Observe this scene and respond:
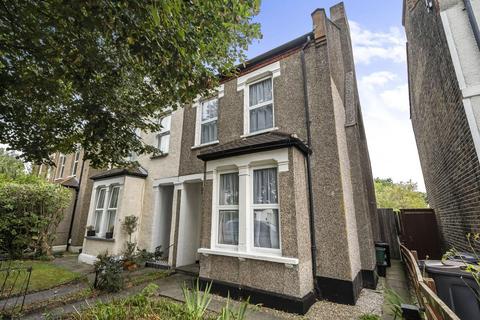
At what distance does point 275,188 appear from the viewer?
17.8 feet

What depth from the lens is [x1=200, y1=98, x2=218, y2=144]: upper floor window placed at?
827 centimetres

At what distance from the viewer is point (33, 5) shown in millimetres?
3205

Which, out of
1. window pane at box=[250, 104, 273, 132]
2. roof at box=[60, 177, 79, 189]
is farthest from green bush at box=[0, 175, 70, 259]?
window pane at box=[250, 104, 273, 132]

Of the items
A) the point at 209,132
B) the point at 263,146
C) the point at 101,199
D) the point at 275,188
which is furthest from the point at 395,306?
the point at 101,199

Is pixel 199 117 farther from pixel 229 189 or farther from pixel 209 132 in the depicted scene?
pixel 229 189

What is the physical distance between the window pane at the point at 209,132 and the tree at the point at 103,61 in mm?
2800

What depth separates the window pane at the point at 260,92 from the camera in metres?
7.25

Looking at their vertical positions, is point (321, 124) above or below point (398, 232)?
above

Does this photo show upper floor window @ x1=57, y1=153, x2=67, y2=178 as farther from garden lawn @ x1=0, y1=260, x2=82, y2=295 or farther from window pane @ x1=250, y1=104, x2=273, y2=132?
window pane @ x1=250, y1=104, x2=273, y2=132

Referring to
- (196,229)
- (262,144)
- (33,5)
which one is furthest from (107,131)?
(196,229)

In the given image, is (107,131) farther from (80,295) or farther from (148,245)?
(148,245)

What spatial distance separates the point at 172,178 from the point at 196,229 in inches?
87.8

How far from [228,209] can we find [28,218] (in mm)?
9706

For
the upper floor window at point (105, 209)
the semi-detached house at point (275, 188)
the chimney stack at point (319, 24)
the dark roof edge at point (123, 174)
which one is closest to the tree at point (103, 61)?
the semi-detached house at point (275, 188)
